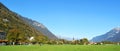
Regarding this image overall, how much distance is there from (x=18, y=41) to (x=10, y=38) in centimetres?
646

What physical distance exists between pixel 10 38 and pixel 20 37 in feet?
15.9

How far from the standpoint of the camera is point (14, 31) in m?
122

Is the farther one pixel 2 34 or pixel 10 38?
pixel 2 34

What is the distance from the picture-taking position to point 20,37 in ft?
403

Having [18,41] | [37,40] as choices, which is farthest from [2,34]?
[18,41]

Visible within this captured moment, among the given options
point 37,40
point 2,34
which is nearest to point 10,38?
point 37,40

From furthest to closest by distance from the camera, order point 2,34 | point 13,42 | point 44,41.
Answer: point 2,34, point 44,41, point 13,42

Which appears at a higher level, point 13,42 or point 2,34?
point 2,34

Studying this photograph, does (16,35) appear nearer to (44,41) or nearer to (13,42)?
(13,42)

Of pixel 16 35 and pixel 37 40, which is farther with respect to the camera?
pixel 37 40

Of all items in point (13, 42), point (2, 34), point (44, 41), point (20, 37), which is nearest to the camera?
point (13, 42)

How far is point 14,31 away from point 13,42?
7.84 m

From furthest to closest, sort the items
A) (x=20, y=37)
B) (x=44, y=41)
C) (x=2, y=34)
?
(x=2, y=34)
(x=44, y=41)
(x=20, y=37)

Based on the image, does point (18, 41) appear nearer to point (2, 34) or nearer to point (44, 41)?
point (44, 41)
